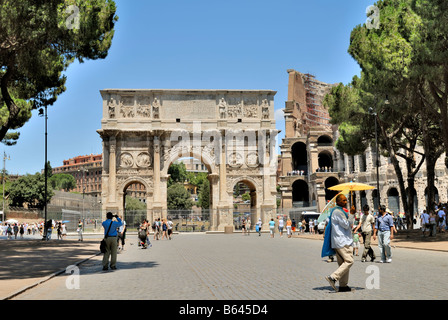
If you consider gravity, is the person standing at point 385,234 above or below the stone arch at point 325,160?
below

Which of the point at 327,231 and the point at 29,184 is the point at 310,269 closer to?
the point at 327,231

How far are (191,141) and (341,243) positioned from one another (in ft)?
118

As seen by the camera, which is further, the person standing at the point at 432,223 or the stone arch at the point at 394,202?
the stone arch at the point at 394,202

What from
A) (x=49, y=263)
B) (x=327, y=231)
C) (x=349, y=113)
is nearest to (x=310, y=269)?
(x=327, y=231)

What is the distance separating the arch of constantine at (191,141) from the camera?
42.9 m

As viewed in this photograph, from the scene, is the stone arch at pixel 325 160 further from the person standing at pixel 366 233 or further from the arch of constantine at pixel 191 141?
the person standing at pixel 366 233

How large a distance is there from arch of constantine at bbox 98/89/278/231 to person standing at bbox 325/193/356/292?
34.7 m

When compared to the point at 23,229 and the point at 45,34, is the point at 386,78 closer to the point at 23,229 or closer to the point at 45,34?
the point at 45,34

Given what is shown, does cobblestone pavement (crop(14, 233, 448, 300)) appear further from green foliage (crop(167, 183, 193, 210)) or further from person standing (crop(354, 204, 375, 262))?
green foliage (crop(167, 183, 193, 210))

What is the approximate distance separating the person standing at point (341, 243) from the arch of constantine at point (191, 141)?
3466cm

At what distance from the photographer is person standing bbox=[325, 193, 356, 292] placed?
26.1 ft

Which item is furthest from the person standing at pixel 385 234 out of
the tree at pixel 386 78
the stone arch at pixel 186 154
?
the stone arch at pixel 186 154

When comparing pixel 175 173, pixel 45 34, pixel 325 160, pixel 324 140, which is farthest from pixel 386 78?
pixel 175 173

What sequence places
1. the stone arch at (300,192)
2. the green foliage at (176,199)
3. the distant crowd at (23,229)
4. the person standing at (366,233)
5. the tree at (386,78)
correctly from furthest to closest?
the green foliage at (176,199), the stone arch at (300,192), the distant crowd at (23,229), the tree at (386,78), the person standing at (366,233)
